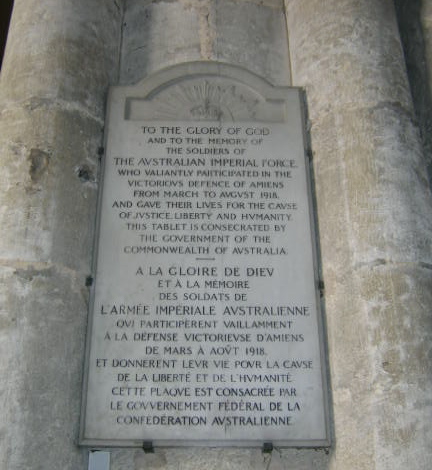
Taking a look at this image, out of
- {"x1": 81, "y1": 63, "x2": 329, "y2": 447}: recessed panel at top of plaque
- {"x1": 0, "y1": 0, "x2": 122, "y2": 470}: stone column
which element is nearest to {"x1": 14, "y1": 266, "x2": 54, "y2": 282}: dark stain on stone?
{"x1": 0, "y1": 0, "x2": 122, "y2": 470}: stone column

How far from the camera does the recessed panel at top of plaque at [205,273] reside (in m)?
3.62

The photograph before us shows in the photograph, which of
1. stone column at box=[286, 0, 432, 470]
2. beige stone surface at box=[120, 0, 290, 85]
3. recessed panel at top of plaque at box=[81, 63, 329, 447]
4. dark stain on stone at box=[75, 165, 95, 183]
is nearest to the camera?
stone column at box=[286, 0, 432, 470]

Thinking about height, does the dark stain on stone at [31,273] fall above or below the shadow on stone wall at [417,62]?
below

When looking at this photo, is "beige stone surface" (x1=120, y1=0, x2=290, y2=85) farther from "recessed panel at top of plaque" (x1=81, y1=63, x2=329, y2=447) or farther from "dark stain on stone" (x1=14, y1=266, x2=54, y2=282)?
"dark stain on stone" (x1=14, y1=266, x2=54, y2=282)

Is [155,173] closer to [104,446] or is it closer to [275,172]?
[275,172]

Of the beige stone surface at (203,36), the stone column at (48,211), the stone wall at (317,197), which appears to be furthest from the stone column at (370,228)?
the stone column at (48,211)

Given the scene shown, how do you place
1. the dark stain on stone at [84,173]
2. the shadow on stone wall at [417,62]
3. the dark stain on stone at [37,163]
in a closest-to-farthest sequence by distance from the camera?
the dark stain on stone at [37,163]
the dark stain on stone at [84,173]
the shadow on stone wall at [417,62]

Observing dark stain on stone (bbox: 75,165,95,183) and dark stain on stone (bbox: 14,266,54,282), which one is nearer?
dark stain on stone (bbox: 14,266,54,282)

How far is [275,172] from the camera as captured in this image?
14.2ft

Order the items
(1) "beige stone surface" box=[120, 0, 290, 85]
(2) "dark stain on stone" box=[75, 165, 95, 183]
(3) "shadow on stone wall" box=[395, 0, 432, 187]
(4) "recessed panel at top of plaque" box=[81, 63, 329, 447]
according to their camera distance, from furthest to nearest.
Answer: (1) "beige stone surface" box=[120, 0, 290, 85], (3) "shadow on stone wall" box=[395, 0, 432, 187], (2) "dark stain on stone" box=[75, 165, 95, 183], (4) "recessed panel at top of plaque" box=[81, 63, 329, 447]

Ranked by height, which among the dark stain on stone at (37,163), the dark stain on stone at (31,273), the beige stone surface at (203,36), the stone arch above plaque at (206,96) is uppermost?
the beige stone surface at (203,36)

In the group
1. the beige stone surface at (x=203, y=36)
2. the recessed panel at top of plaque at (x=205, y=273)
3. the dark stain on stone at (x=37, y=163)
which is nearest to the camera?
the recessed panel at top of plaque at (x=205, y=273)

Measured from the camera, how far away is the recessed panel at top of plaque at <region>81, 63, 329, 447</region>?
3623mm

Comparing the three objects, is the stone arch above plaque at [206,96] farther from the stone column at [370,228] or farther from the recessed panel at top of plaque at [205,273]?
the stone column at [370,228]
